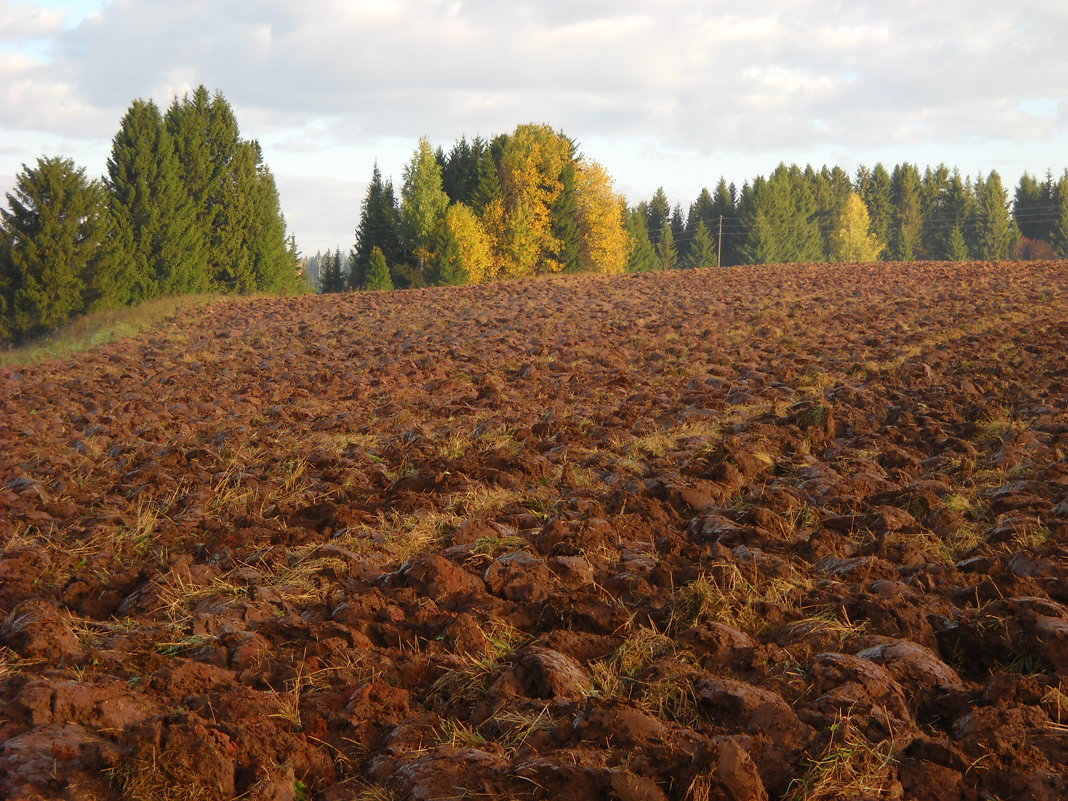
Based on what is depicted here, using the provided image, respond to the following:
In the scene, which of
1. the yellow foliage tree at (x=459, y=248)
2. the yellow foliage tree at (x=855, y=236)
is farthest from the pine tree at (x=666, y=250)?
the yellow foliage tree at (x=459, y=248)

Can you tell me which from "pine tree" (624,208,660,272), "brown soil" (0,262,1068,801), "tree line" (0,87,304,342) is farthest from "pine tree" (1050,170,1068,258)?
"brown soil" (0,262,1068,801)

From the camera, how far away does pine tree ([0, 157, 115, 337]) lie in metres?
31.5

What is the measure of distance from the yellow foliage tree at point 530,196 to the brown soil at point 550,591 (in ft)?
128

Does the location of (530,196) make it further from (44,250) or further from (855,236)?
(855,236)

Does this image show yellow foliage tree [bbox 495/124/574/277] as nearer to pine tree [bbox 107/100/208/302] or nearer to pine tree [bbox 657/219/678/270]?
pine tree [bbox 107/100/208/302]

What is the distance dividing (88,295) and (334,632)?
32675 millimetres

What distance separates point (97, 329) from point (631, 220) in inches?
1705

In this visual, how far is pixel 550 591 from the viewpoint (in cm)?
489

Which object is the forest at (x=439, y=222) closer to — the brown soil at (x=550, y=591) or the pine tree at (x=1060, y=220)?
the pine tree at (x=1060, y=220)

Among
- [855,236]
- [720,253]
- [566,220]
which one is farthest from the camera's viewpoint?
[855,236]

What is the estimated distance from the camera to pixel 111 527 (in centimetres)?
659

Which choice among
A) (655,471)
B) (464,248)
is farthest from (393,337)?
(464,248)

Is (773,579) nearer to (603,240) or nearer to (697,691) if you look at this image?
(697,691)

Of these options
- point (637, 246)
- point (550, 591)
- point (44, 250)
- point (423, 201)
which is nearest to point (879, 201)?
point (637, 246)
